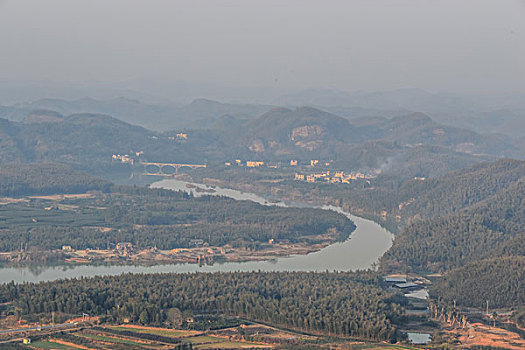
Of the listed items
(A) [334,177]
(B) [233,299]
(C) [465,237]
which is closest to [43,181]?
(A) [334,177]

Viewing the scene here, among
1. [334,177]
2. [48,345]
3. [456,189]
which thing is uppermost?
[334,177]

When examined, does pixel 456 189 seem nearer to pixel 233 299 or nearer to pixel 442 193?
pixel 442 193

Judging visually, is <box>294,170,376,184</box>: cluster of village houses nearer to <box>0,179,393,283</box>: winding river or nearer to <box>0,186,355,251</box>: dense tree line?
<box>0,186,355,251</box>: dense tree line

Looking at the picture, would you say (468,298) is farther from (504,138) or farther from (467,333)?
(504,138)

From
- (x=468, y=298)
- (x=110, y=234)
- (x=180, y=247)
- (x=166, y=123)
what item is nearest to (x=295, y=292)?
(x=468, y=298)

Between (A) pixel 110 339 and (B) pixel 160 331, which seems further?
(B) pixel 160 331
